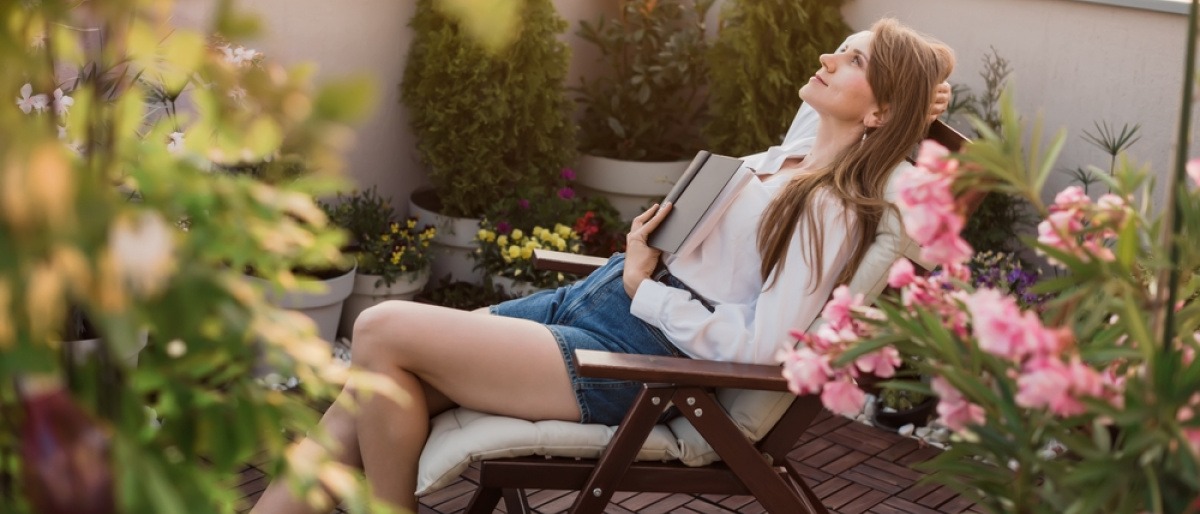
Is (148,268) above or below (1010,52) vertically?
above

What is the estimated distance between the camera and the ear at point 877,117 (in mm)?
2779

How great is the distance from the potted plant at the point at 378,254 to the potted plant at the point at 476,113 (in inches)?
8.2

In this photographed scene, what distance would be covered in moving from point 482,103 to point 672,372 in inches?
93.3

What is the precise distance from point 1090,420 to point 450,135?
3.40m

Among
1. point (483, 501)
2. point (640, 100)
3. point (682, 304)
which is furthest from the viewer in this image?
point (640, 100)

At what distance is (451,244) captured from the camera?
4.62m

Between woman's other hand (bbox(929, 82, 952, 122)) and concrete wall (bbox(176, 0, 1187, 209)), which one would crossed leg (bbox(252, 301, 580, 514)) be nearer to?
woman's other hand (bbox(929, 82, 952, 122))

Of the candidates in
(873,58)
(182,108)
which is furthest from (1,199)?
(182,108)

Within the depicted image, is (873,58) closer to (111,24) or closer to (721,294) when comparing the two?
(721,294)

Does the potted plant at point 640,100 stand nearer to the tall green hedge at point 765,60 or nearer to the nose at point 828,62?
the tall green hedge at point 765,60

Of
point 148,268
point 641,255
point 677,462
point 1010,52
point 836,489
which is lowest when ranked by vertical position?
point 836,489

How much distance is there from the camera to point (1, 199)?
67cm

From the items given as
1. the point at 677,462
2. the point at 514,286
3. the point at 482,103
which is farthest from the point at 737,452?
the point at 482,103

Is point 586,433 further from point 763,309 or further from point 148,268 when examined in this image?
point 148,268
